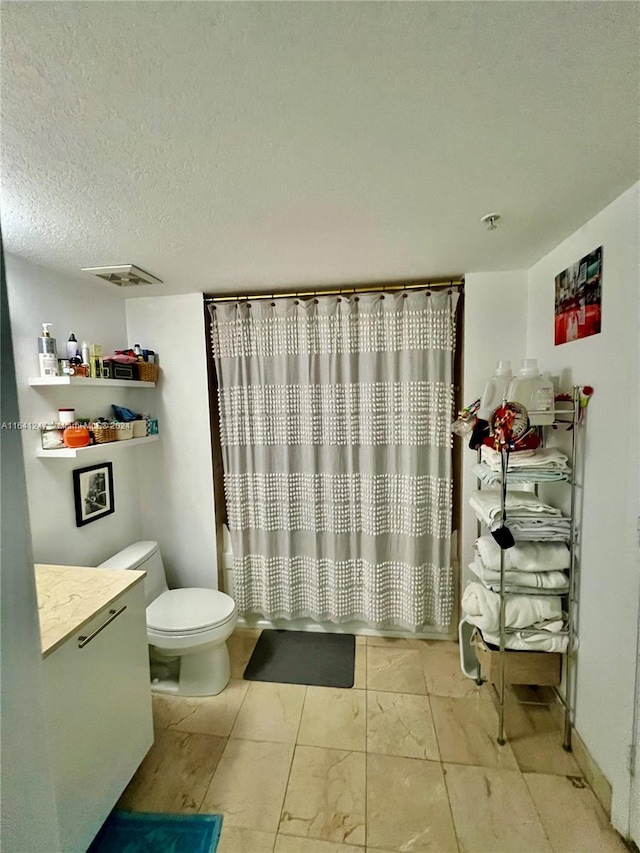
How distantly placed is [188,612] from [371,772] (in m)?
1.08

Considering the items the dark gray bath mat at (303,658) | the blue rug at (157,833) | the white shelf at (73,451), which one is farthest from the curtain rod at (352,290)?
the blue rug at (157,833)

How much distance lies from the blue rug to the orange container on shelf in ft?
4.81

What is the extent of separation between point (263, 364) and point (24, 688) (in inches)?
72.2

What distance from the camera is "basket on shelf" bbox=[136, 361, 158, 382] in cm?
205

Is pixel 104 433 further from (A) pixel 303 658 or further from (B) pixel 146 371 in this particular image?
(A) pixel 303 658

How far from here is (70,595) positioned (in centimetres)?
→ 125

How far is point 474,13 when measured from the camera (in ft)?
2.00

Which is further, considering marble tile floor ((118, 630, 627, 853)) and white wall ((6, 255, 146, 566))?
white wall ((6, 255, 146, 566))

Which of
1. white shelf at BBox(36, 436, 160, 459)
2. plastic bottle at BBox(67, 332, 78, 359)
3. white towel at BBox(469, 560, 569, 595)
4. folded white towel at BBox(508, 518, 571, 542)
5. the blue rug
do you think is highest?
plastic bottle at BBox(67, 332, 78, 359)

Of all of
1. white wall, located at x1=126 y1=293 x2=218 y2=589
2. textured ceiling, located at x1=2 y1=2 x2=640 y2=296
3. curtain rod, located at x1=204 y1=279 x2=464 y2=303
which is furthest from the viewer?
white wall, located at x1=126 y1=293 x2=218 y2=589

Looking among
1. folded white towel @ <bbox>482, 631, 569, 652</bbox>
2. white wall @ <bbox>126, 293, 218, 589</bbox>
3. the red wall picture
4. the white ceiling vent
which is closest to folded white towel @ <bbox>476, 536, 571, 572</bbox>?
folded white towel @ <bbox>482, 631, 569, 652</bbox>

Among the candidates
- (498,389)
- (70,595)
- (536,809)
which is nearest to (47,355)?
(70,595)

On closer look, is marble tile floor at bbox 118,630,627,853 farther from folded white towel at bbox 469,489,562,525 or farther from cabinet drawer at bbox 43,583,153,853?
folded white towel at bbox 469,489,562,525

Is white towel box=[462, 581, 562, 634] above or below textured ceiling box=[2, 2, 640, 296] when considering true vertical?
below
